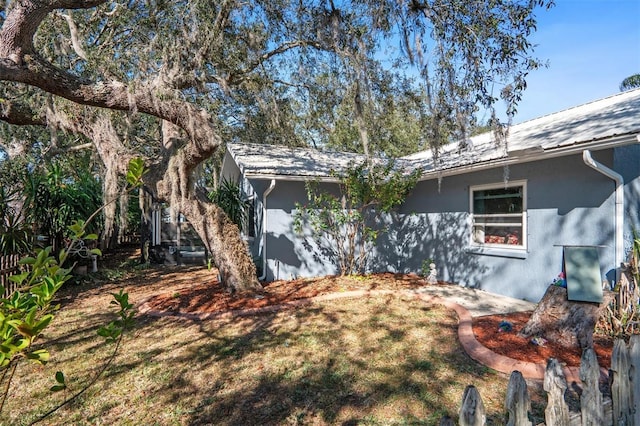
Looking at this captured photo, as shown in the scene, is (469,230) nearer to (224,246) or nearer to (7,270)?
(224,246)

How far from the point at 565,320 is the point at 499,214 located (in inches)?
120

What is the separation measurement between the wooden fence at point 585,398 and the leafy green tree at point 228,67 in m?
3.29

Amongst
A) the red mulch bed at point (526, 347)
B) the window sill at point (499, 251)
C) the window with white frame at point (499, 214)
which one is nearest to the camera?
the red mulch bed at point (526, 347)

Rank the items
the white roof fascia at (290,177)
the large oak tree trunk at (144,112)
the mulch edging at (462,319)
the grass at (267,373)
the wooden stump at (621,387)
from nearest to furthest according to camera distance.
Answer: the wooden stump at (621,387), the grass at (267,373), the mulch edging at (462,319), the large oak tree trunk at (144,112), the white roof fascia at (290,177)

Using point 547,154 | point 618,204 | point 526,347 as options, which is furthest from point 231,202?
point 618,204

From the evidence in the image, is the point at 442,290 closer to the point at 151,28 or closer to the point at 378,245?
the point at 378,245

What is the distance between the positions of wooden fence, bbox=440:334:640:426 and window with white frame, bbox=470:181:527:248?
187 inches

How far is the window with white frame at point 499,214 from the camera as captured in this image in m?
6.52

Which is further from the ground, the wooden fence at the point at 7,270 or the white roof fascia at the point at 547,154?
the white roof fascia at the point at 547,154

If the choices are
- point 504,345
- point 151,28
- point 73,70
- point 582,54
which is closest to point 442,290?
point 504,345

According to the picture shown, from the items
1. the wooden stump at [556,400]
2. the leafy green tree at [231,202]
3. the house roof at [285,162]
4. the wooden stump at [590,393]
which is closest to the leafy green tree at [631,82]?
the house roof at [285,162]

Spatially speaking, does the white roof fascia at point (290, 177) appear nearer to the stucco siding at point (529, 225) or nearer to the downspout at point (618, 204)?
the stucco siding at point (529, 225)

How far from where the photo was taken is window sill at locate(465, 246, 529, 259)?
6.36 meters

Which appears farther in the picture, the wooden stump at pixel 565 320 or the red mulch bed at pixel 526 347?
the wooden stump at pixel 565 320
